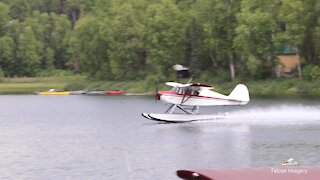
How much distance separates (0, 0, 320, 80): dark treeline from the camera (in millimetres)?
88875

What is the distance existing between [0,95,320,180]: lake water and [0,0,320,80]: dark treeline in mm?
19171

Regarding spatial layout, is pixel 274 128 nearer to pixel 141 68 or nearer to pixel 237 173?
pixel 237 173

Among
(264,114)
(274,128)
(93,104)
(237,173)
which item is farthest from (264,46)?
(237,173)

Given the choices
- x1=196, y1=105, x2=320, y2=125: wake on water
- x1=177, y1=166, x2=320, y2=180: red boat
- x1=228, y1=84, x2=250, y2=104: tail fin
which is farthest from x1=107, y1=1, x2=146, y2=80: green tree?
x1=177, y1=166, x2=320, y2=180: red boat

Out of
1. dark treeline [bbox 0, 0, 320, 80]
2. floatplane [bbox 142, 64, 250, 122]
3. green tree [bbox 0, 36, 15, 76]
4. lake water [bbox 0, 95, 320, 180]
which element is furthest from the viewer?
green tree [bbox 0, 36, 15, 76]

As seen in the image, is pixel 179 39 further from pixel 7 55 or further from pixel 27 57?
pixel 7 55

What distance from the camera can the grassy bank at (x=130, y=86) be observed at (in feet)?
289

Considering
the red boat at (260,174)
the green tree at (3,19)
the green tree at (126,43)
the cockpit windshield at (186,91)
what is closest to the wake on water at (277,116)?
Result: the cockpit windshield at (186,91)

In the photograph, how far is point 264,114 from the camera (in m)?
59.8

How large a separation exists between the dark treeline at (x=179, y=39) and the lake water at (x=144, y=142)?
19.2 m

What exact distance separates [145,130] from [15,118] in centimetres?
1770

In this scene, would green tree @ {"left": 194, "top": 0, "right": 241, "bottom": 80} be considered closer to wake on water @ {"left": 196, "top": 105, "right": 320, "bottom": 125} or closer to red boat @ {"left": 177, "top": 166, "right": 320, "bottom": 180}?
wake on water @ {"left": 196, "top": 105, "right": 320, "bottom": 125}

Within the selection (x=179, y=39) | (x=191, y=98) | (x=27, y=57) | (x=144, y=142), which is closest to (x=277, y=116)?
(x=191, y=98)

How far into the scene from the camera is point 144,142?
1731 inches
